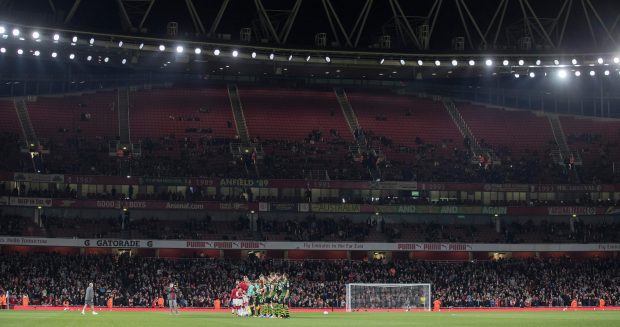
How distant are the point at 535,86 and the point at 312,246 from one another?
1157 inches

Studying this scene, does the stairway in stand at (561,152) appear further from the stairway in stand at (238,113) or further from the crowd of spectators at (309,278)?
the stairway in stand at (238,113)

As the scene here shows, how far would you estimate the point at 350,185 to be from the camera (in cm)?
6931

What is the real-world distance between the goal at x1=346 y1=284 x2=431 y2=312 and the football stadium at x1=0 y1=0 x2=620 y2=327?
13cm

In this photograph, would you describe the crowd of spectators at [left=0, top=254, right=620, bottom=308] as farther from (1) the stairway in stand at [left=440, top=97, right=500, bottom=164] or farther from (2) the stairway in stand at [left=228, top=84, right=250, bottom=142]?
(2) the stairway in stand at [left=228, top=84, right=250, bottom=142]

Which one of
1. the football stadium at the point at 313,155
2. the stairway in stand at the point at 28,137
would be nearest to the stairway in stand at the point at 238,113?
the football stadium at the point at 313,155

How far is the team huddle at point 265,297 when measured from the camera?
3441cm

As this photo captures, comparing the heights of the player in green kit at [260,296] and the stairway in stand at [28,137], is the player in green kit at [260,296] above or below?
below

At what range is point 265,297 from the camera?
34812 mm

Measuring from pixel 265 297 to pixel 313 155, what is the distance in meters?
38.2

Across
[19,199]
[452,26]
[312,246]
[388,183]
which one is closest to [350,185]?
[388,183]

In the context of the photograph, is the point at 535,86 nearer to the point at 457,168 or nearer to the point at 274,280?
the point at 457,168

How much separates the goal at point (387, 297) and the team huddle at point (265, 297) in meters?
15.8

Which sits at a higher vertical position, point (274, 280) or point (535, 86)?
point (535, 86)

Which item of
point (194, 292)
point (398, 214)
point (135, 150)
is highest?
point (135, 150)
